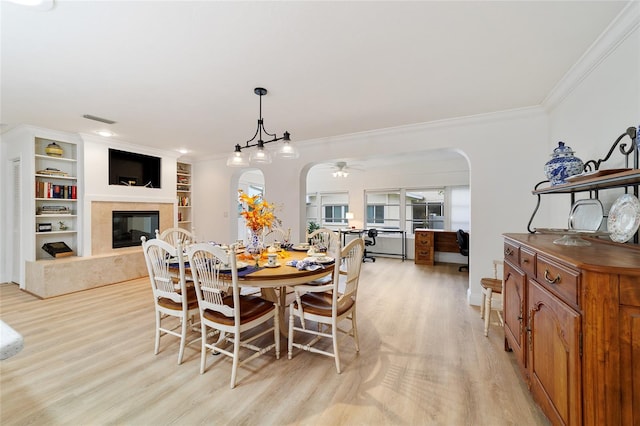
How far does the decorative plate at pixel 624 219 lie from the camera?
1429mm

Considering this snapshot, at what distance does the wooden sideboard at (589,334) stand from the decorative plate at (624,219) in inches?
2.5

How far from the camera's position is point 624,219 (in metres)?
1.52

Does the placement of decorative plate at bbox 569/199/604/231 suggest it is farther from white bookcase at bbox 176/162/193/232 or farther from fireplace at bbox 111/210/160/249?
white bookcase at bbox 176/162/193/232

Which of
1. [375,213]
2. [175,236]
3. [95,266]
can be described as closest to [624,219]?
[175,236]

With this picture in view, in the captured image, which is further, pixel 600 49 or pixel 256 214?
pixel 256 214

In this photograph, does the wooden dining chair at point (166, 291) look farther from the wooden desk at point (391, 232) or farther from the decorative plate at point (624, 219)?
A: the wooden desk at point (391, 232)

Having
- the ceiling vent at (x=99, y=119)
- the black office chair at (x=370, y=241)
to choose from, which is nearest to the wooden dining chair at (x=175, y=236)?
the ceiling vent at (x=99, y=119)

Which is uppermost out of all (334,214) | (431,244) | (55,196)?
(55,196)

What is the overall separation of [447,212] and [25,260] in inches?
315

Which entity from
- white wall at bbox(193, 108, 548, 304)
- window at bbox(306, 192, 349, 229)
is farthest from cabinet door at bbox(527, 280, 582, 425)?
window at bbox(306, 192, 349, 229)

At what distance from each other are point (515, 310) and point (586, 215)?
92 centimetres

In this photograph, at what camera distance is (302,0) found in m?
1.57

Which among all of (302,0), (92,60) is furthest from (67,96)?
(302,0)

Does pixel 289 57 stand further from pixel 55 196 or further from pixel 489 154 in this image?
pixel 55 196
